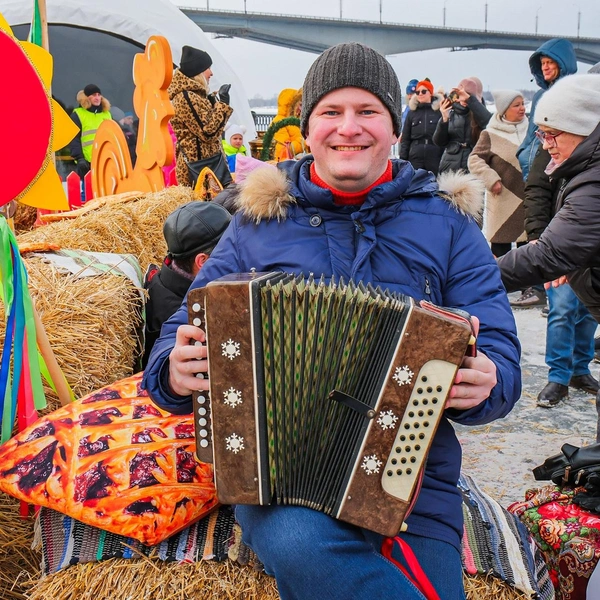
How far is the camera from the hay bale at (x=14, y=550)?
2080 mm

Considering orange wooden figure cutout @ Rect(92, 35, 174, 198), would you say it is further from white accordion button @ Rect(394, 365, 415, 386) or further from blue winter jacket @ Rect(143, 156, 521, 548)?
white accordion button @ Rect(394, 365, 415, 386)

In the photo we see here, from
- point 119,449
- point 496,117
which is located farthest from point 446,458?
point 496,117

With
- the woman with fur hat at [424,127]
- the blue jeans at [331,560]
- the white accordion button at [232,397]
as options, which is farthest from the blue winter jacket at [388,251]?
the woman with fur hat at [424,127]

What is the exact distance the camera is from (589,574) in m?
1.98

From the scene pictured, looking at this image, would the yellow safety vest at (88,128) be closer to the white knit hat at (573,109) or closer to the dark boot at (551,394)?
the dark boot at (551,394)

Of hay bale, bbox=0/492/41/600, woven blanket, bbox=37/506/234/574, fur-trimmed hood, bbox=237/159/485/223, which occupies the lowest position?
hay bale, bbox=0/492/41/600

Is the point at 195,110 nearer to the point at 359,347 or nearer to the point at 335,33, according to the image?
the point at 359,347

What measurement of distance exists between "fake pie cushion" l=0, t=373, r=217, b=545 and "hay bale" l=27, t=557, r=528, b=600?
0.10 m

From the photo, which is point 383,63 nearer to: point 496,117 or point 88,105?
point 496,117

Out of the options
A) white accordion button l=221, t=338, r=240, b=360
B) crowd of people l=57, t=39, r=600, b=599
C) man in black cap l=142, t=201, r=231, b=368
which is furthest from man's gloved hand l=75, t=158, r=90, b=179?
white accordion button l=221, t=338, r=240, b=360

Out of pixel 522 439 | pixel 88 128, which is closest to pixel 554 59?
pixel 522 439

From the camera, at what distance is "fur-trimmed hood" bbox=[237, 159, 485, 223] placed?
183 cm

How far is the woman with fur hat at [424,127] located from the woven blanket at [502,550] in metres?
6.59

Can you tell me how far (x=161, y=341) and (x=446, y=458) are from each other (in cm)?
82
